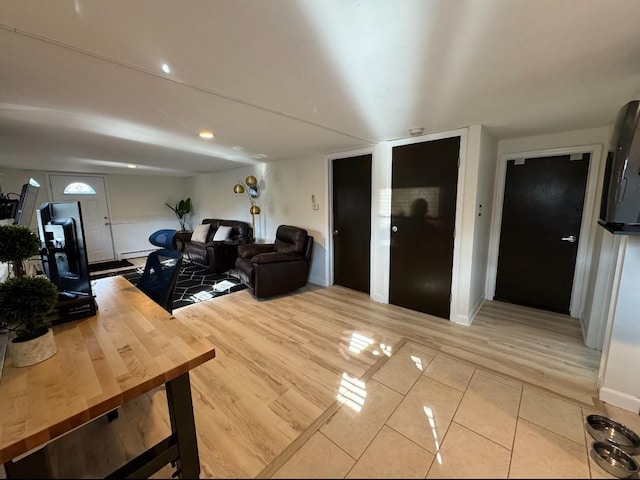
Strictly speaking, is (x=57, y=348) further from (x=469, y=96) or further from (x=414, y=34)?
(x=469, y=96)

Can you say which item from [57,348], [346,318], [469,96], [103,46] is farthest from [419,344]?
[103,46]

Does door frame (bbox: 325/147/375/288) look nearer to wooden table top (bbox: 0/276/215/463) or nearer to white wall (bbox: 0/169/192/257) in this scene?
wooden table top (bbox: 0/276/215/463)

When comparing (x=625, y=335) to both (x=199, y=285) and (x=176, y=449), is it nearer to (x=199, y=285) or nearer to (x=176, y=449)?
(x=176, y=449)

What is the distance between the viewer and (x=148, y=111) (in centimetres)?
204

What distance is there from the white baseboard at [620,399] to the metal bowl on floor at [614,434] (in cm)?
49

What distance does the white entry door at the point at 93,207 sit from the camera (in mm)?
5524

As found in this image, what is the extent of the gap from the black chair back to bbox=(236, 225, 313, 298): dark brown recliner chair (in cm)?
132

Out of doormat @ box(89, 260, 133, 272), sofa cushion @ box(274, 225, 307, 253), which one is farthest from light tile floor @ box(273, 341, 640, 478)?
doormat @ box(89, 260, 133, 272)

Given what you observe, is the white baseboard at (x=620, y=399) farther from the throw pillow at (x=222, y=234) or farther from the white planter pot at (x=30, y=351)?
the throw pillow at (x=222, y=234)

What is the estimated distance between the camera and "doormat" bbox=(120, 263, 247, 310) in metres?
3.49

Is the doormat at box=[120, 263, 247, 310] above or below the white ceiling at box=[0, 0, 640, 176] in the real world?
below

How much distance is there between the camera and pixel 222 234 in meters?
5.04

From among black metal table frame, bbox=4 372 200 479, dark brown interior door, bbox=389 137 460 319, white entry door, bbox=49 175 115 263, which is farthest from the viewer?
white entry door, bbox=49 175 115 263

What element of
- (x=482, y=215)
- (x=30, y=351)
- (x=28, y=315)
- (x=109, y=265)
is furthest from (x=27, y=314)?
(x=109, y=265)
